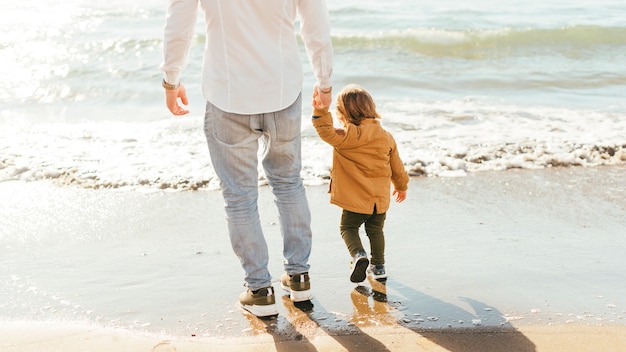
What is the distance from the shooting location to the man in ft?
9.92

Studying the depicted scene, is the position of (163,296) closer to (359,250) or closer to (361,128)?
(359,250)

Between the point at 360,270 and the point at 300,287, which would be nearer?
the point at 300,287

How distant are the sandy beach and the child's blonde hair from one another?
78 centimetres

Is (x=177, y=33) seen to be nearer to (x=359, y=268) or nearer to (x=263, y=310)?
(x=263, y=310)

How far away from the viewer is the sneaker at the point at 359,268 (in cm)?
355

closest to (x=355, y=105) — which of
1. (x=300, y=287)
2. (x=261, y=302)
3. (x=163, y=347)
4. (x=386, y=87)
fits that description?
(x=300, y=287)

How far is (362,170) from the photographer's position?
3.77 meters

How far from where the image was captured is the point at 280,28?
Answer: 3105 mm

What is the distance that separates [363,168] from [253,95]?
0.87 meters

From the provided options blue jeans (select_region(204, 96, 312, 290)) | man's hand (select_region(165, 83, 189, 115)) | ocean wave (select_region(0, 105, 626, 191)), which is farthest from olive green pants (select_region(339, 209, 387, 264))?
ocean wave (select_region(0, 105, 626, 191))

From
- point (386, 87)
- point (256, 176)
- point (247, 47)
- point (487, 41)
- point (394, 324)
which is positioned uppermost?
point (247, 47)

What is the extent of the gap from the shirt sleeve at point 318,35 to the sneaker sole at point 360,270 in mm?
841

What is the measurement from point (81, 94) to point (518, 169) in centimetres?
576

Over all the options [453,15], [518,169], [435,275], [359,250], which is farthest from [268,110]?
[453,15]
